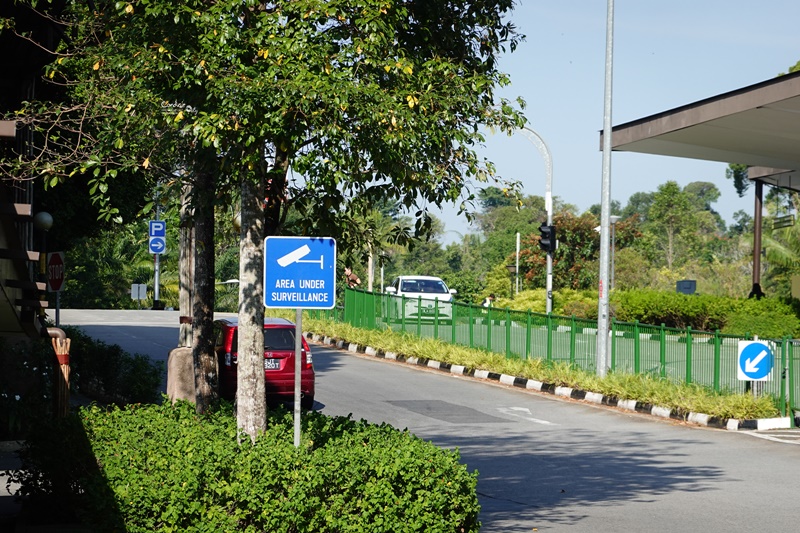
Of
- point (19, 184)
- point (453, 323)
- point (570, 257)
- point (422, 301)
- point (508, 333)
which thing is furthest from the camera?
point (570, 257)

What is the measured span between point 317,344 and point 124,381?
14912 millimetres

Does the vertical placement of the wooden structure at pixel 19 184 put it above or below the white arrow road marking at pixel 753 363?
above

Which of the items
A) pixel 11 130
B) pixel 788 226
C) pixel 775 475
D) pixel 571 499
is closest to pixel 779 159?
pixel 788 226

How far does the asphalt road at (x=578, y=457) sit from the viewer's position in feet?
34.4

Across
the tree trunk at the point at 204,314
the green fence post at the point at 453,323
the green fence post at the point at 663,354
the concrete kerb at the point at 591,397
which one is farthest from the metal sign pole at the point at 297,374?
the green fence post at the point at 453,323

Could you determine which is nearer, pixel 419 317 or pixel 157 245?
pixel 419 317

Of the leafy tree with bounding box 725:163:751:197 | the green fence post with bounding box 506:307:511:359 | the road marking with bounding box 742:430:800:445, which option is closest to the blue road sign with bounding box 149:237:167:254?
the green fence post with bounding box 506:307:511:359

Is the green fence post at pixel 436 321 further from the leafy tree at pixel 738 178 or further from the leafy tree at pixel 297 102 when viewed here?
the leafy tree at pixel 738 178

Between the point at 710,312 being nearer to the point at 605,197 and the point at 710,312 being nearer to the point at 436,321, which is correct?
the point at 436,321

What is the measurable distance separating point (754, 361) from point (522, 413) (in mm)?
4059

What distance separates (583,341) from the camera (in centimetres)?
2278

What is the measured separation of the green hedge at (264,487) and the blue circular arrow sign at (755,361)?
10.8 m

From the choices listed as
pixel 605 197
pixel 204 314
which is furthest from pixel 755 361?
pixel 204 314

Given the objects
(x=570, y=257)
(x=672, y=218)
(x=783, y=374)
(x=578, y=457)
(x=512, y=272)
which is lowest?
(x=578, y=457)
